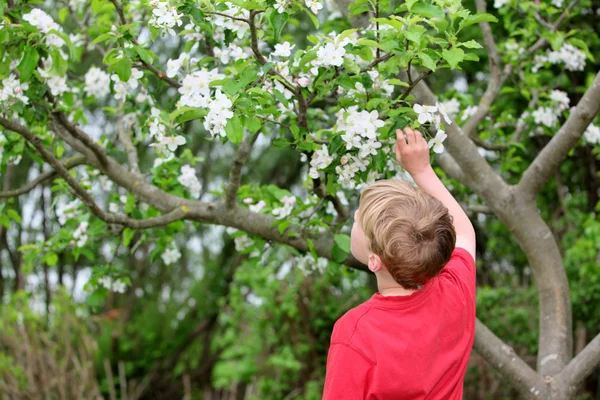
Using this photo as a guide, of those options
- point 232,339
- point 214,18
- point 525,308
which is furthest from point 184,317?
point 214,18

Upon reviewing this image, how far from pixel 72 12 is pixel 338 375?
244cm

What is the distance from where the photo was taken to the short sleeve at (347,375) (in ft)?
5.09

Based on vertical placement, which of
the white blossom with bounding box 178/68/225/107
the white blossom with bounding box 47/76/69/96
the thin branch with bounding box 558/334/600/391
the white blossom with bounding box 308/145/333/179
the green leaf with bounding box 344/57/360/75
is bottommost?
the thin branch with bounding box 558/334/600/391

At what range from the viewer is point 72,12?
322 cm

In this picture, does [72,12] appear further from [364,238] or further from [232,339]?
[232,339]

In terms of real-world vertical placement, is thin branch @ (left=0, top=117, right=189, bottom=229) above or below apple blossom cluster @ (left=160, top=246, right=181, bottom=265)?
above

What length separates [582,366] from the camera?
231 cm

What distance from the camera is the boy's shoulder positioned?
159 centimetres

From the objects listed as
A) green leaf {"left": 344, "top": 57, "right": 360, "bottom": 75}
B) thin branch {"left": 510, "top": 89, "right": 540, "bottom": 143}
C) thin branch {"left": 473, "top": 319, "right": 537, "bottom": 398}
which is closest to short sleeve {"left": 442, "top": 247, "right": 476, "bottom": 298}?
green leaf {"left": 344, "top": 57, "right": 360, "bottom": 75}

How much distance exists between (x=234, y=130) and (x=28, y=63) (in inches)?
33.2

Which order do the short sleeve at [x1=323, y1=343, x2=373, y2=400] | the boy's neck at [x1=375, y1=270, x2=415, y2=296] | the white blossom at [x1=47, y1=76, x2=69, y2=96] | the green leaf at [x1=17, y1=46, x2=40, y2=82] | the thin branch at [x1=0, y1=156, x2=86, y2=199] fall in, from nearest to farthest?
1. the short sleeve at [x1=323, y1=343, x2=373, y2=400]
2. the boy's neck at [x1=375, y1=270, x2=415, y2=296]
3. the green leaf at [x1=17, y1=46, x2=40, y2=82]
4. the white blossom at [x1=47, y1=76, x2=69, y2=96]
5. the thin branch at [x1=0, y1=156, x2=86, y2=199]

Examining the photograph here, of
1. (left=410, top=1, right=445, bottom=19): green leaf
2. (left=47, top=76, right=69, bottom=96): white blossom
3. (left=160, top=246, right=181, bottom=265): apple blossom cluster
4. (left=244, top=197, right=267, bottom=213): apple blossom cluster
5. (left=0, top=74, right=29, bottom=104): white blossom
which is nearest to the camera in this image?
(left=410, top=1, right=445, bottom=19): green leaf

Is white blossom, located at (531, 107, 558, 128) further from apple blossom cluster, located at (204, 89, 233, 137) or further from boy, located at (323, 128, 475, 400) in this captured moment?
apple blossom cluster, located at (204, 89, 233, 137)

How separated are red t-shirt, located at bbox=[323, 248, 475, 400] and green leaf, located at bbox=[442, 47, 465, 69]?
0.56 meters
